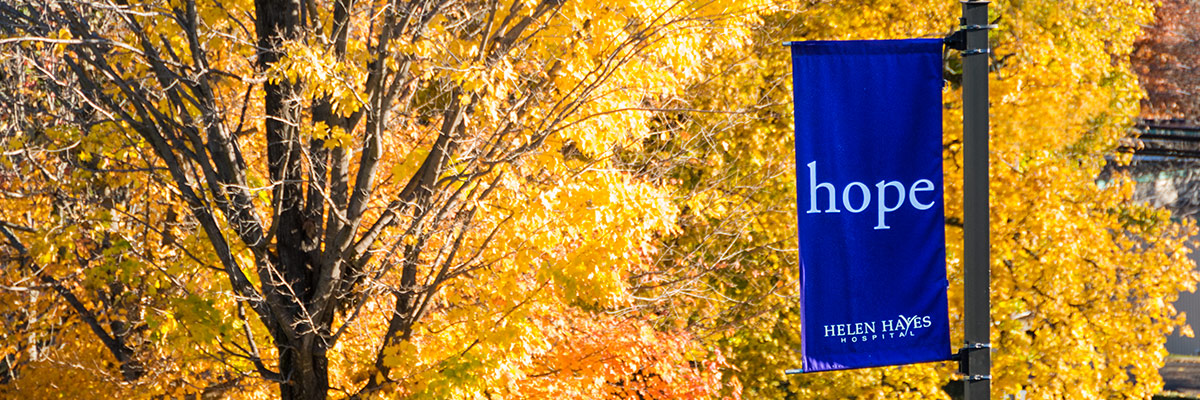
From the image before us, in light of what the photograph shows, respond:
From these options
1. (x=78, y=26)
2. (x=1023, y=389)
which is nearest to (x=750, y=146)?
(x=1023, y=389)

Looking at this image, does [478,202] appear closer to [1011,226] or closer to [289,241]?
[289,241]

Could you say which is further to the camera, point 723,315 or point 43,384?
point 723,315

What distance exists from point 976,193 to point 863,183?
22.2 inches

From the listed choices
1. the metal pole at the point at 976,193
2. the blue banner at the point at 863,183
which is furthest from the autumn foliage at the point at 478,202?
the metal pole at the point at 976,193

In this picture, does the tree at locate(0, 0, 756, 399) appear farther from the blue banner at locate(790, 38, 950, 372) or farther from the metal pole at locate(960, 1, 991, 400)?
the metal pole at locate(960, 1, 991, 400)

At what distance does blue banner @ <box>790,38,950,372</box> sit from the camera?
556cm

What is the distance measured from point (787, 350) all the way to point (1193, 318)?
102 feet

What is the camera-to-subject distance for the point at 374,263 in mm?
10906

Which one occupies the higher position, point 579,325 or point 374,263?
point 374,263

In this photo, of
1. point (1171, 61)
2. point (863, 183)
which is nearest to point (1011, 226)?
point (863, 183)

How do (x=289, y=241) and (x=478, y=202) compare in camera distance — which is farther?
(x=289, y=241)

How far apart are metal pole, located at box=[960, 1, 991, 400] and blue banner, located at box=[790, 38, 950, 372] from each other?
0.46 feet

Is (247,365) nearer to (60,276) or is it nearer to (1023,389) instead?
(60,276)

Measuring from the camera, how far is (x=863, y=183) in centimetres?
557
